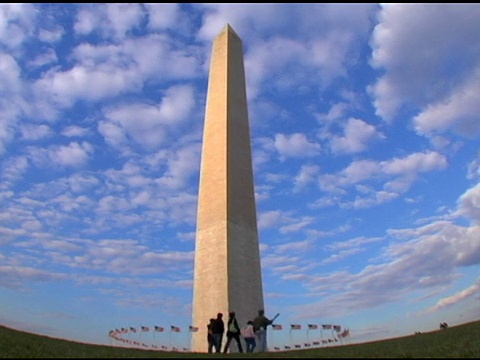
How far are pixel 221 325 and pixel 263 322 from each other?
1539 millimetres

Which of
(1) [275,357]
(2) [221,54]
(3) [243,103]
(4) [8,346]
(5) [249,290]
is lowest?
(1) [275,357]

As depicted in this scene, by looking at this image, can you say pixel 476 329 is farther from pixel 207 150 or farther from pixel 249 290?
pixel 207 150

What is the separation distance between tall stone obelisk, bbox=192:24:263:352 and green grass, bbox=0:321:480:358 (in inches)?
237

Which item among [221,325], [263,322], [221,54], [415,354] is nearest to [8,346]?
[221,325]

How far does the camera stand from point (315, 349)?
15.9 meters

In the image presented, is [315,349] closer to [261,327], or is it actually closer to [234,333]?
[261,327]

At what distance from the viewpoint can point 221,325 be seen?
52.9 feet

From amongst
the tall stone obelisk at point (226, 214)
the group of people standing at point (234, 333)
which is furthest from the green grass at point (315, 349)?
the tall stone obelisk at point (226, 214)

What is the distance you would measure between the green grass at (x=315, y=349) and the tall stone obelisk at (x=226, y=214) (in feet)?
19.7

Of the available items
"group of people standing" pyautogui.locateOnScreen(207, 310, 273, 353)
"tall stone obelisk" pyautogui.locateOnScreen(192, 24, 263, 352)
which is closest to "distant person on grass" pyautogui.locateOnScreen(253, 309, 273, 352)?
"group of people standing" pyautogui.locateOnScreen(207, 310, 273, 353)

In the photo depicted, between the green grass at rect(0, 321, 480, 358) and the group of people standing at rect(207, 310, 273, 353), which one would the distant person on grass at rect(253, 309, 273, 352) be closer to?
the group of people standing at rect(207, 310, 273, 353)

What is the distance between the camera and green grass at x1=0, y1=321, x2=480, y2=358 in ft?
44.5

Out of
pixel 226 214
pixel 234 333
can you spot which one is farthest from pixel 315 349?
pixel 226 214

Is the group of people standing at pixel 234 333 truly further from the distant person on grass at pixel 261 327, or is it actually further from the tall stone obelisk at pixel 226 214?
the tall stone obelisk at pixel 226 214
